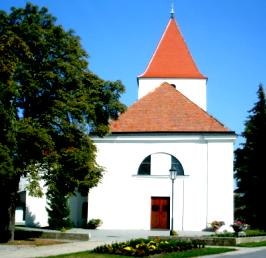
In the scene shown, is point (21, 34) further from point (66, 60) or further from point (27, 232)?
point (27, 232)

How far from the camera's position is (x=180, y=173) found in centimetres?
3375

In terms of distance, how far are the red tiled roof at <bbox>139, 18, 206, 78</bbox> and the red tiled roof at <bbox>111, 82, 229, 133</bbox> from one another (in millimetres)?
9216

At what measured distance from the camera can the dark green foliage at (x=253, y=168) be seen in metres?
38.2

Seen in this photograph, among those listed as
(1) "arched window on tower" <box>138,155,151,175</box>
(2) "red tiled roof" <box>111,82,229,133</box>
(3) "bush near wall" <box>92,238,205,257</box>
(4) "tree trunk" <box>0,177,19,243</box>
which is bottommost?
(3) "bush near wall" <box>92,238,205,257</box>

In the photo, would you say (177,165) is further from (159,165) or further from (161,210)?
(161,210)

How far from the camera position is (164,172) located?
33.9 metres

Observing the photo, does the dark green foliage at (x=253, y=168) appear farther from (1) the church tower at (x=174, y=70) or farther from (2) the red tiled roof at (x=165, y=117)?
(2) the red tiled roof at (x=165, y=117)

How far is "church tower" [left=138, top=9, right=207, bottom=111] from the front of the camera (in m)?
45.2

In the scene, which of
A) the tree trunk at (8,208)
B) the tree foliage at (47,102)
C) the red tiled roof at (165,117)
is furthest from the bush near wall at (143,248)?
the red tiled roof at (165,117)

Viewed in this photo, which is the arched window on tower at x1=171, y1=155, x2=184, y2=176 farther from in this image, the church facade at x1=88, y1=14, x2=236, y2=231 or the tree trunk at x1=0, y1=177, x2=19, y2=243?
the tree trunk at x1=0, y1=177, x2=19, y2=243

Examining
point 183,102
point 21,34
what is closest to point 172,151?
point 183,102

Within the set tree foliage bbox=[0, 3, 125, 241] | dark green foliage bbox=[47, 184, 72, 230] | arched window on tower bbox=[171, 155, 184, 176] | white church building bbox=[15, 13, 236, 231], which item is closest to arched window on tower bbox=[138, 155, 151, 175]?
white church building bbox=[15, 13, 236, 231]

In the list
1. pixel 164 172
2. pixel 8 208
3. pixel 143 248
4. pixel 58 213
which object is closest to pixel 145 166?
pixel 164 172

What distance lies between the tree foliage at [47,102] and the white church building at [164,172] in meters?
11.1
